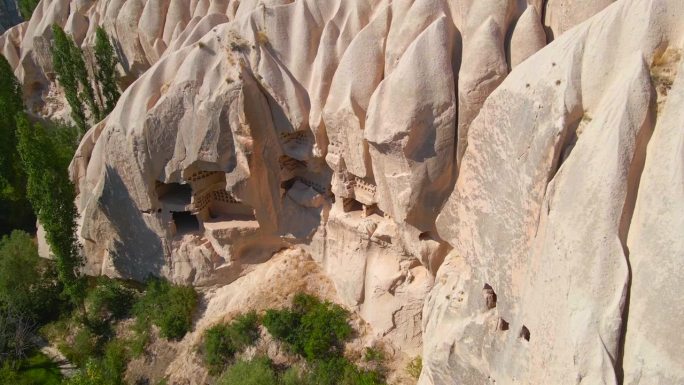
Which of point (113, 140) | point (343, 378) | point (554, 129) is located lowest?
point (343, 378)

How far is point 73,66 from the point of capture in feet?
45.8

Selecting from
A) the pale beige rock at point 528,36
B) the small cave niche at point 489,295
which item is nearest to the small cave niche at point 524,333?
the small cave niche at point 489,295

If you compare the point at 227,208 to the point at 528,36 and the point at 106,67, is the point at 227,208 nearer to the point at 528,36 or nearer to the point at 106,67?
the point at 528,36

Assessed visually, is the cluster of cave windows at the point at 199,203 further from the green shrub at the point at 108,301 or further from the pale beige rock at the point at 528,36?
the pale beige rock at the point at 528,36

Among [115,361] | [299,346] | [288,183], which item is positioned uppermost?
[288,183]

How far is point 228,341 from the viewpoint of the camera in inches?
380

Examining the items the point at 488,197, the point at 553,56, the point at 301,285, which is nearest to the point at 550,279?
the point at 488,197

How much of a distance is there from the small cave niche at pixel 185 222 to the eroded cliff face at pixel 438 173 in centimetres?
4

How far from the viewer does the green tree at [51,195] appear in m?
9.16

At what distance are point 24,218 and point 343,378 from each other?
10.3 meters

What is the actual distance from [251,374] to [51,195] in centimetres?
478

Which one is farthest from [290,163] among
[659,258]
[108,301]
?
[659,258]

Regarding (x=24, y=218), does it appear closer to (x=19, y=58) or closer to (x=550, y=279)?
(x=19, y=58)

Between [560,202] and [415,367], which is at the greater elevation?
[560,202]
